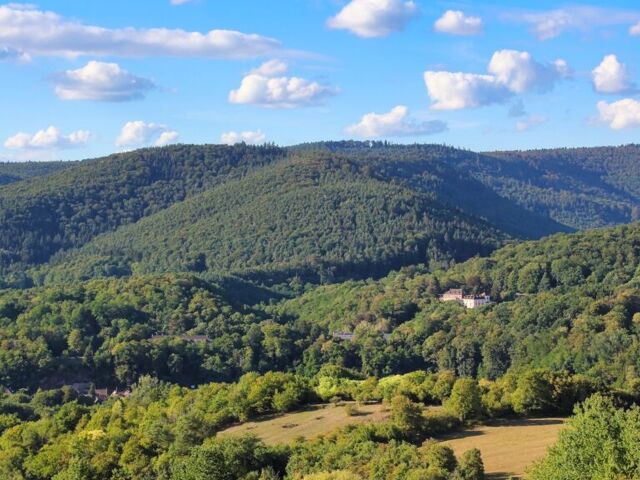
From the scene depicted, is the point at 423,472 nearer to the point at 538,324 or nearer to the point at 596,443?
the point at 596,443

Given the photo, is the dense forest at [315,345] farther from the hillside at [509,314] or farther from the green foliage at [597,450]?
the hillside at [509,314]

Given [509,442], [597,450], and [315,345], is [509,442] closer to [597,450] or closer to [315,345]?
[597,450]

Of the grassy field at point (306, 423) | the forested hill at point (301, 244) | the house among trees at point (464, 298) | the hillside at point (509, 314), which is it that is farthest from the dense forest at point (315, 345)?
the house among trees at point (464, 298)

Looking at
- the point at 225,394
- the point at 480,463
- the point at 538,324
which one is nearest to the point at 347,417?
the point at 225,394

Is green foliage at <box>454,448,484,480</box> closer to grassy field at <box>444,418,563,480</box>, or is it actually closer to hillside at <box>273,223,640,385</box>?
grassy field at <box>444,418,563,480</box>

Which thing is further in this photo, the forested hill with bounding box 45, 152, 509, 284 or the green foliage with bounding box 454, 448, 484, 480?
the forested hill with bounding box 45, 152, 509, 284

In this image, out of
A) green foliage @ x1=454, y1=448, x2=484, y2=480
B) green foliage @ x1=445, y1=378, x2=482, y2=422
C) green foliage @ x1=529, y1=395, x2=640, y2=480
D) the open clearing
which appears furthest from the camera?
green foliage @ x1=445, y1=378, x2=482, y2=422

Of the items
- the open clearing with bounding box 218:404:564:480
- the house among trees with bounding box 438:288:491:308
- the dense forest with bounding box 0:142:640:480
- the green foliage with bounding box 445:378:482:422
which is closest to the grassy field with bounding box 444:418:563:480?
the open clearing with bounding box 218:404:564:480
